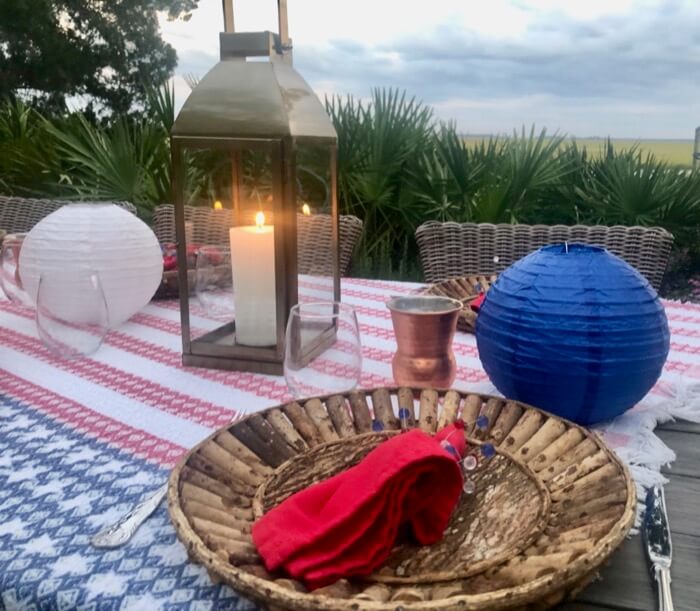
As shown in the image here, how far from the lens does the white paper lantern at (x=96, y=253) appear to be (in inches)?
36.9

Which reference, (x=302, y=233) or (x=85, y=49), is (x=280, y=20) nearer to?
(x=302, y=233)

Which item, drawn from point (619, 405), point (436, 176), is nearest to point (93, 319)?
point (619, 405)

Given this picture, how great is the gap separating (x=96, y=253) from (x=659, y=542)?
767 mm

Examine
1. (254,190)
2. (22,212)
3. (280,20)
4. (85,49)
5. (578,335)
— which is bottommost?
(22,212)

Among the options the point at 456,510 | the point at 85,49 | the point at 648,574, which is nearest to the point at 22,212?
the point at 456,510

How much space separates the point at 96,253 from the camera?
941 mm

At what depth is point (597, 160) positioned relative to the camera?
125 inches

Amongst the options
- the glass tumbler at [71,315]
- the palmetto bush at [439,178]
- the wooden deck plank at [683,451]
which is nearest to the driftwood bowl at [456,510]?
the wooden deck plank at [683,451]

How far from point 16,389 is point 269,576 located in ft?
1.69

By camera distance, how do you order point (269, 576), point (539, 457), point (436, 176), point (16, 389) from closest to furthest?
point (269, 576) < point (539, 457) < point (16, 389) < point (436, 176)

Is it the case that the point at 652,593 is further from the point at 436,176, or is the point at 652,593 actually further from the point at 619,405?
the point at 436,176

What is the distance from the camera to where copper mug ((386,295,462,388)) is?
70 cm

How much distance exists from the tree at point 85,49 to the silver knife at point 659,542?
972 cm

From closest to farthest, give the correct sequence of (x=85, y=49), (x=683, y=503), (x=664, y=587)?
(x=664, y=587)
(x=683, y=503)
(x=85, y=49)
